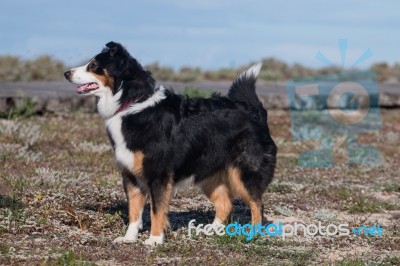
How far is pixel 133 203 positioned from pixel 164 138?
0.69 m

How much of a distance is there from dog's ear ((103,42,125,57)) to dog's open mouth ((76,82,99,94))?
1.00 feet

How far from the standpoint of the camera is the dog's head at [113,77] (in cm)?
662

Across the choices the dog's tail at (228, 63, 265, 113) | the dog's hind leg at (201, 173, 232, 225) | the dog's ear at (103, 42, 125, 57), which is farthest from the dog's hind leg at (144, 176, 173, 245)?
the dog's tail at (228, 63, 265, 113)

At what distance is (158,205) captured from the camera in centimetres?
662

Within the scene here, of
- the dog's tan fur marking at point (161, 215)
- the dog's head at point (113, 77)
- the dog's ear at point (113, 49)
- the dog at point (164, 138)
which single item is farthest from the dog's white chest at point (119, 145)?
the dog's ear at point (113, 49)

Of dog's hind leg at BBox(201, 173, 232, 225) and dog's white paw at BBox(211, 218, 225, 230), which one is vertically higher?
dog's hind leg at BBox(201, 173, 232, 225)

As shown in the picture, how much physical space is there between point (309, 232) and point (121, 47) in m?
2.64

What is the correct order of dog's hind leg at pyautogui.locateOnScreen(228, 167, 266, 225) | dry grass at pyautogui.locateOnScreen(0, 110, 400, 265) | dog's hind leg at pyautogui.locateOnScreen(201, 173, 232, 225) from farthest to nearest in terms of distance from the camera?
dog's hind leg at pyautogui.locateOnScreen(201, 173, 232, 225) → dog's hind leg at pyautogui.locateOnScreen(228, 167, 266, 225) → dry grass at pyautogui.locateOnScreen(0, 110, 400, 265)

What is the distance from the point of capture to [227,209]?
7.53 metres

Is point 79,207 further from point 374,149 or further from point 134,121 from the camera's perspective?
point 374,149

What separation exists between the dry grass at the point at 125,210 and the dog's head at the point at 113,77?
1.29 meters

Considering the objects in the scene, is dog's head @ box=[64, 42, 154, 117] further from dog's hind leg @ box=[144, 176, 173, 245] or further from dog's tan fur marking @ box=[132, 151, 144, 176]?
dog's hind leg @ box=[144, 176, 173, 245]

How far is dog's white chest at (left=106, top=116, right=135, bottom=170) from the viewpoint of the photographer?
660 centimetres

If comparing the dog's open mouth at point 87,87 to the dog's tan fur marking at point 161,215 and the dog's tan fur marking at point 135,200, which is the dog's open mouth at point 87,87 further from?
the dog's tan fur marking at point 161,215
